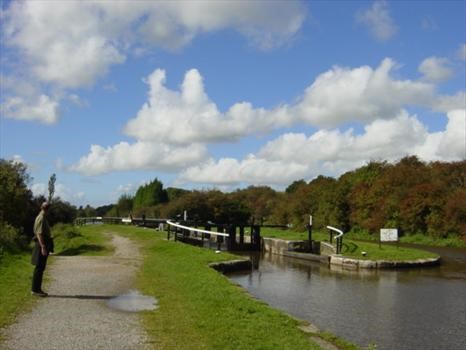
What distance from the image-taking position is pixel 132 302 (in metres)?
10.7

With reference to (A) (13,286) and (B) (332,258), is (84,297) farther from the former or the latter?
(B) (332,258)

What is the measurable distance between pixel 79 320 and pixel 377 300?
402 inches

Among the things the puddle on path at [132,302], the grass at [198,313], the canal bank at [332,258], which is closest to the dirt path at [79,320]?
the puddle on path at [132,302]

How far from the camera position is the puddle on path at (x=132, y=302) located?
10.1 metres

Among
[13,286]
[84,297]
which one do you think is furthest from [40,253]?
[13,286]

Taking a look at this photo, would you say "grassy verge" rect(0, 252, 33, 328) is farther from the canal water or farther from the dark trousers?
the canal water

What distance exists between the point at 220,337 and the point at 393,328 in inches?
235

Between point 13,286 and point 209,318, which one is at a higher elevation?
point 13,286

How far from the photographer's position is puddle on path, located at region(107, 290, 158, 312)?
1006 cm

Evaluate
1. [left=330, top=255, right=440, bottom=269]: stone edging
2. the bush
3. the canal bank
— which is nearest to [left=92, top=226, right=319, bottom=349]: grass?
the bush

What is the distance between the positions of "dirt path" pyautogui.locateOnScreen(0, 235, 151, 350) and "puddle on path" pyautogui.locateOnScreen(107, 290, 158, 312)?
0.20 meters

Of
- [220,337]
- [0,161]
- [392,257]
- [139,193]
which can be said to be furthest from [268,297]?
[139,193]

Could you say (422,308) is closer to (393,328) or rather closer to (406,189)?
(393,328)

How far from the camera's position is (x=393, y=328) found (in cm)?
1241
